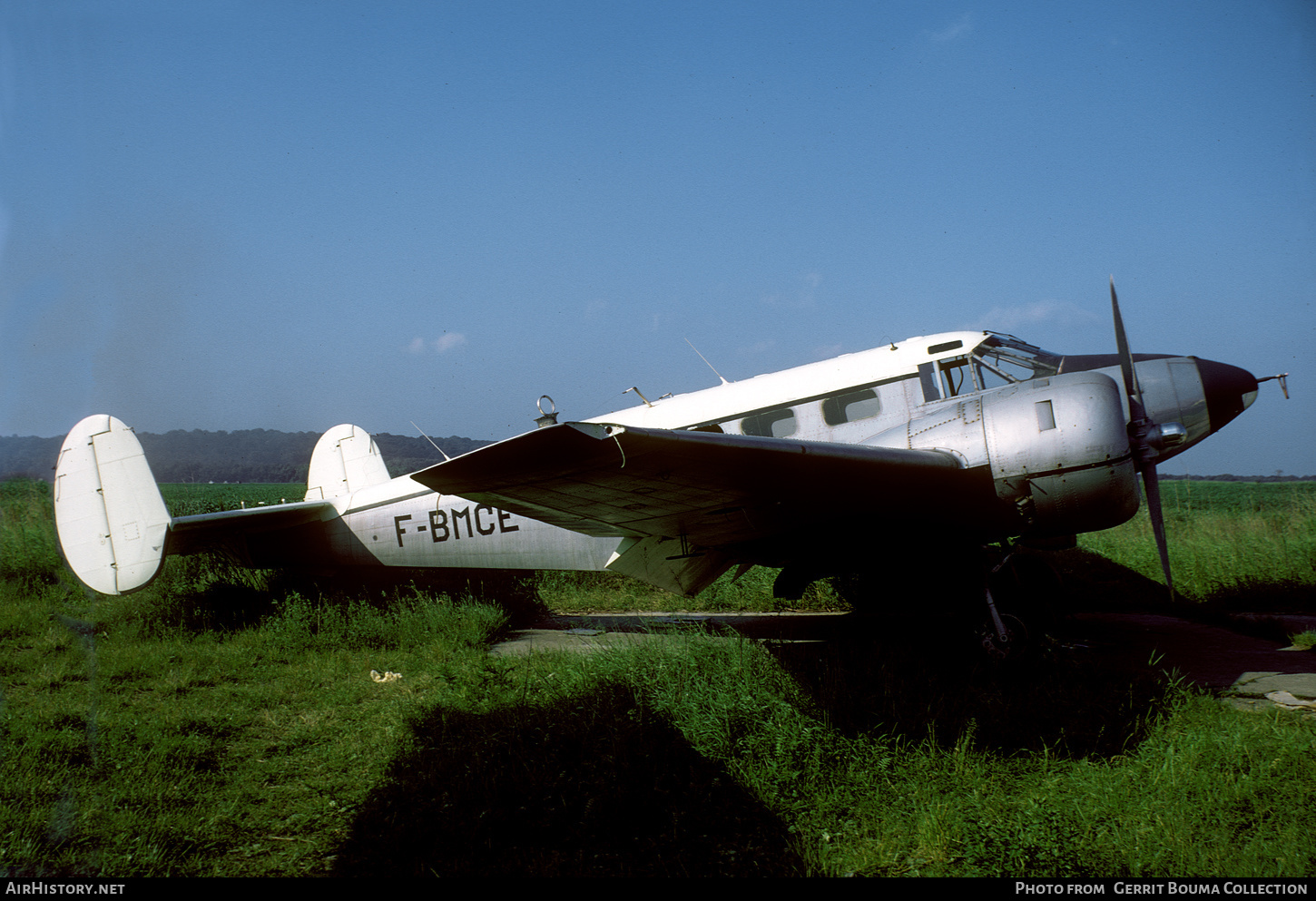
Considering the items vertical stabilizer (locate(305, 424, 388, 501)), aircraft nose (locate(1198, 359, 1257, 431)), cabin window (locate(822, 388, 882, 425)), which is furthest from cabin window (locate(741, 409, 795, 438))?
vertical stabilizer (locate(305, 424, 388, 501))

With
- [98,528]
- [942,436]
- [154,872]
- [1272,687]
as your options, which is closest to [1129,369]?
[942,436]

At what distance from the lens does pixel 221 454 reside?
2431 cm

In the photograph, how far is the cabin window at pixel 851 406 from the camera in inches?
224

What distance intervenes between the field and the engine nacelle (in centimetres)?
108

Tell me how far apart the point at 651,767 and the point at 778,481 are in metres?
1.71

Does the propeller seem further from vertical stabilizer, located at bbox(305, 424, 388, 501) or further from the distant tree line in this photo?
vertical stabilizer, located at bbox(305, 424, 388, 501)

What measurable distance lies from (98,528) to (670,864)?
677 cm

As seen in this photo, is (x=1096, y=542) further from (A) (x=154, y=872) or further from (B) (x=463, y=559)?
(A) (x=154, y=872)

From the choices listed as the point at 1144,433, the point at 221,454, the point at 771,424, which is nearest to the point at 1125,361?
the point at 1144,433

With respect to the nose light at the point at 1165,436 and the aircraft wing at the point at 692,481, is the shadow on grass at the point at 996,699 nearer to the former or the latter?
the aircraft wing at the point at 692,481

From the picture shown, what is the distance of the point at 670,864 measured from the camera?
2.72 m

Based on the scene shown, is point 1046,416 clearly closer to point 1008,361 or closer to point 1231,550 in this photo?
point 1008,361

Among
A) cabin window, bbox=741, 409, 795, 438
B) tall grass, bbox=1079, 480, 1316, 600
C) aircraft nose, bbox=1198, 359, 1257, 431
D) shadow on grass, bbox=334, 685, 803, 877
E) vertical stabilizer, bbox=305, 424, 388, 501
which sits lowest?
tall grass, bbox=1079, 480, 1316, 600

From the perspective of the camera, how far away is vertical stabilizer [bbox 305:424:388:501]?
865 centimetres
